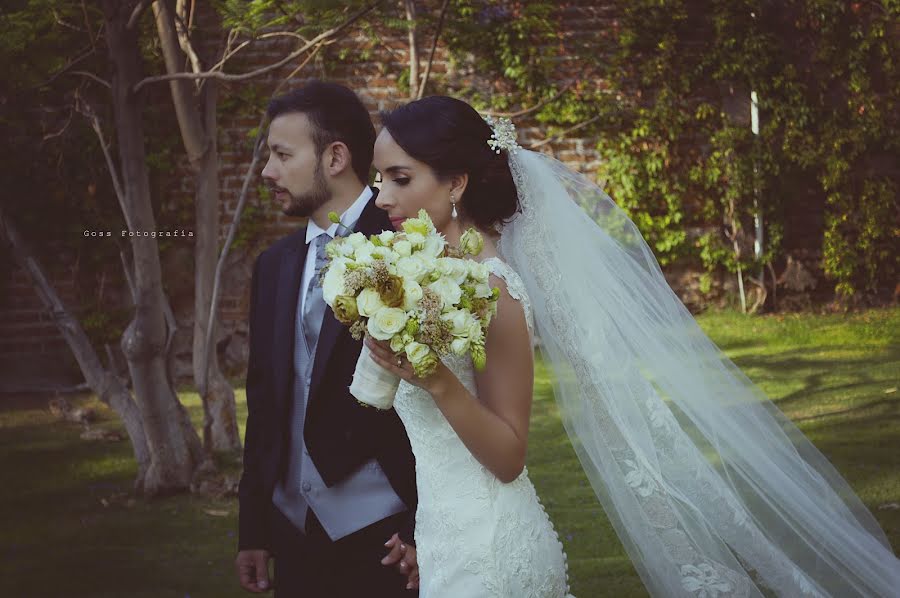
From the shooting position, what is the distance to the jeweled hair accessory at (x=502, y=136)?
2.38m

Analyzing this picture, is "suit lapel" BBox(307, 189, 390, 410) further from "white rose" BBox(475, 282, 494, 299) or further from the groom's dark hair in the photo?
"white rose" BBox(475, 282, 494, 299)

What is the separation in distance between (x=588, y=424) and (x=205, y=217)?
381cm

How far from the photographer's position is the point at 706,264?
9.94m

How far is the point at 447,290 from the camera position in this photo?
Result: 1.85 metres

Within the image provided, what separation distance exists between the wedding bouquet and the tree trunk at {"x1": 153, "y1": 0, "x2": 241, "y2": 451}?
3.93m

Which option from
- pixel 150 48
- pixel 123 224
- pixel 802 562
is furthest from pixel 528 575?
pixel 123 224

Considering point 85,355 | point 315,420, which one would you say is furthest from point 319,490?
Result: point 85,355

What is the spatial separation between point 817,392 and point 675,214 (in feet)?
11.0

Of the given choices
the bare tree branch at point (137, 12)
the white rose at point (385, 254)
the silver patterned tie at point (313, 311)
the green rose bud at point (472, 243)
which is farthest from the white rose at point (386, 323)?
the bare tree branch at point (137, 12)

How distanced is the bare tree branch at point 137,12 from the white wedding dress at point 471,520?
337 centimetres

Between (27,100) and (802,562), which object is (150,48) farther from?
(802,562)

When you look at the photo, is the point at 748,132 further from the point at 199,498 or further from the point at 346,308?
the point at 346,308

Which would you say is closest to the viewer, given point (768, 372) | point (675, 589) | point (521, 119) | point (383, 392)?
point (383, 392)

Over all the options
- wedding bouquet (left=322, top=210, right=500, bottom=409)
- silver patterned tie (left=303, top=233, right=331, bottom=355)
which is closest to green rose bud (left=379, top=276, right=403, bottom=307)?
wedding bouquet (left=322, top=210, right=500, bottom=409)
